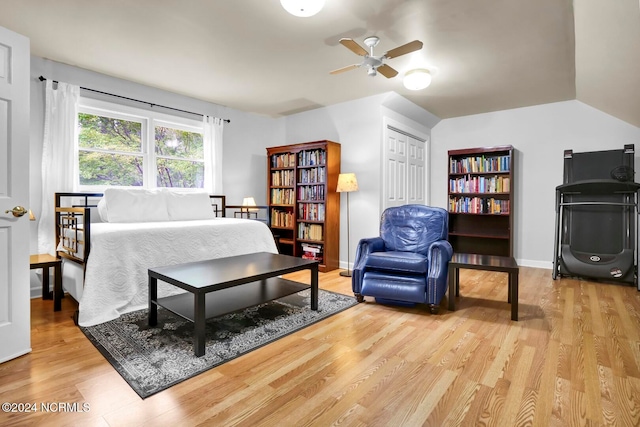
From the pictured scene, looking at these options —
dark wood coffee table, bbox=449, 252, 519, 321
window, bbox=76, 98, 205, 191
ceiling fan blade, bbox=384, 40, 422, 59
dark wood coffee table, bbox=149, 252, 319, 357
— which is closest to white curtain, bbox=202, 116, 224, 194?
window, bbox=76, 98, 205, 191

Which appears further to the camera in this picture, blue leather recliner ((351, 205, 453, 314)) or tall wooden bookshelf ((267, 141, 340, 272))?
tall wooden bookshelf ((267, 141, 340, 272))

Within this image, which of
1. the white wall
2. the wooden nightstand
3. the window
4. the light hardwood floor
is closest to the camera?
the light hardwood floor

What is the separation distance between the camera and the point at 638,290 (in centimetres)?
361

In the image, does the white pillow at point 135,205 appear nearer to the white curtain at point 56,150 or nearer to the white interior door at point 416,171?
the white curtain at point 56,150

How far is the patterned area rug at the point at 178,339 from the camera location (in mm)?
1851

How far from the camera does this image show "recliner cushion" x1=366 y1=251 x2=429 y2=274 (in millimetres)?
2861

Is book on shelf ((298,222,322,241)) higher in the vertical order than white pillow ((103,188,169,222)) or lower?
lower

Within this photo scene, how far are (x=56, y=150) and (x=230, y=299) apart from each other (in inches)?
104

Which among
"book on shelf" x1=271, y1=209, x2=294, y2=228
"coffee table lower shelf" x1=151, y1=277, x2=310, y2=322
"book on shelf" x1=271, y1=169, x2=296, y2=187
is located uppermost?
"book on shelf" x1=271, y1=169, x2=296, y2=187

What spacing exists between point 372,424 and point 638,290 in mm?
3890

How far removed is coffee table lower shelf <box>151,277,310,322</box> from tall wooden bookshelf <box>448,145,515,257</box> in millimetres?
3414

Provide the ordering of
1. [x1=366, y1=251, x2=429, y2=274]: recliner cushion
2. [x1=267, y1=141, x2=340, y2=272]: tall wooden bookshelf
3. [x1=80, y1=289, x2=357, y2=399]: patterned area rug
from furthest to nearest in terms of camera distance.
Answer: [x1=267, y1=141, x2=340, y2=272]: tall wooden bookshelf < [x1=366, y1=251, x2=429, y2=274]: recliner cushion < [x1=80, y1=289, x2=357, y2=399]: patterned area rug

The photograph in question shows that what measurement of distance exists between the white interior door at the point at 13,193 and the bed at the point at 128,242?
1.73ft

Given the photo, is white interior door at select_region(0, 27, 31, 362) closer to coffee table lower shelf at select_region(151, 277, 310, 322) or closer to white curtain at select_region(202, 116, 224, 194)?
coffee table lower shelf at select_region(151, 277, 310, 322)
